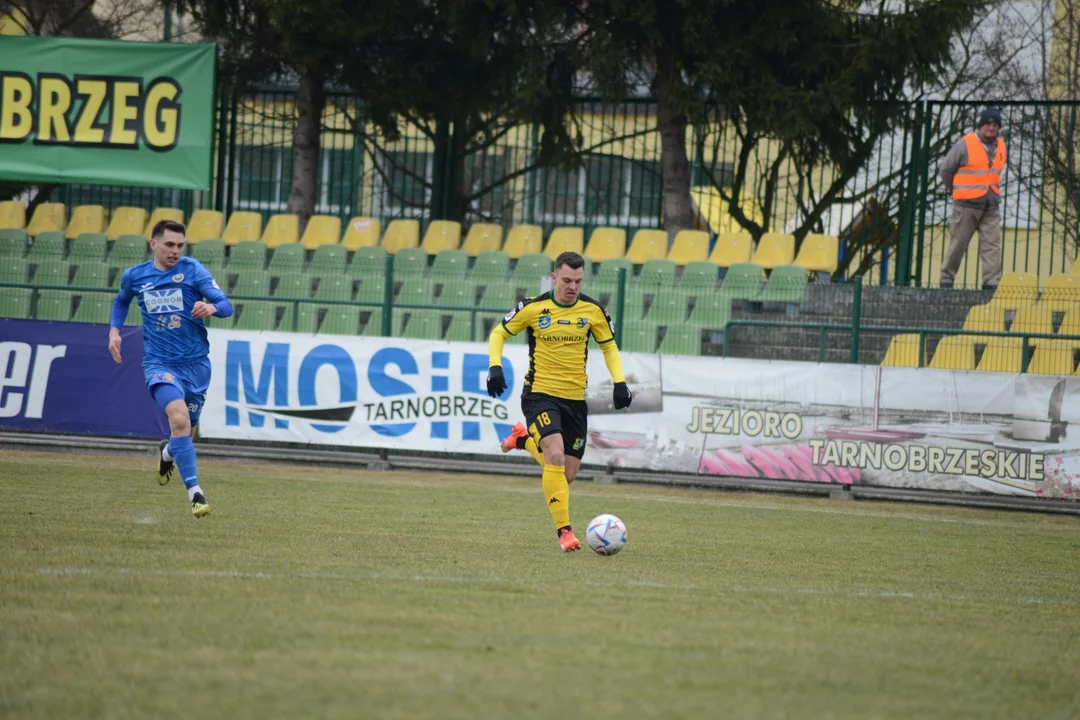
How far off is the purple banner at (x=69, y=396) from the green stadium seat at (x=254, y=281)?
2.93 metres

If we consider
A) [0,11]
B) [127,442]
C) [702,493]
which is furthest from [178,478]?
[0,11]

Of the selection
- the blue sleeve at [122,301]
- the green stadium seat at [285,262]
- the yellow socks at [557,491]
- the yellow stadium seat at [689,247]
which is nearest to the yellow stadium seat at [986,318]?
the yellow stadium seat at [689,247]

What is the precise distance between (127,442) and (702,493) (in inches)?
283

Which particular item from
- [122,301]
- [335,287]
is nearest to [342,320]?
[335,287]

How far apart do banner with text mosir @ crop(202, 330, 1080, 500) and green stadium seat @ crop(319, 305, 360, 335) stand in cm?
103

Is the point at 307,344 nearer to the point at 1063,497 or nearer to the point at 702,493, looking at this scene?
the point at 702,493

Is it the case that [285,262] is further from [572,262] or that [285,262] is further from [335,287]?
[572,262]

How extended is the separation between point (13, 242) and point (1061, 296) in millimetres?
15305

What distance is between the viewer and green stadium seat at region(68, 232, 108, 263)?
19516 millimetres

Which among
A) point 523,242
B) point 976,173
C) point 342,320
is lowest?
point 342,320

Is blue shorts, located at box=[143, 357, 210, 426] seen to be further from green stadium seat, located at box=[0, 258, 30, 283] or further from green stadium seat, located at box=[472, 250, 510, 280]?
green stadium seat, located at box=[0, 258, 30, 283]

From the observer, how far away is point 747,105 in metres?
21.2

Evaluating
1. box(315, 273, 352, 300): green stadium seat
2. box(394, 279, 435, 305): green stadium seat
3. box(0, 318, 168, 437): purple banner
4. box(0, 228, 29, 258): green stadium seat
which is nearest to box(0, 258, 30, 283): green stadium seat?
box(0, 228, 29, 258): green stadium seat

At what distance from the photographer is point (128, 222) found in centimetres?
2330
